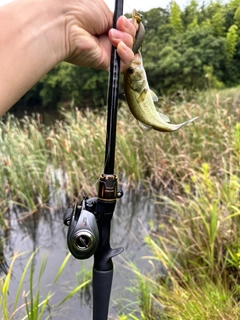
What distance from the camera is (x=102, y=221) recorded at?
1.09 meters

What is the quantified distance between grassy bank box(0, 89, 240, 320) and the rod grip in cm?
95

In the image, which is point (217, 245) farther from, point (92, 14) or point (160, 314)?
point (92, 14)

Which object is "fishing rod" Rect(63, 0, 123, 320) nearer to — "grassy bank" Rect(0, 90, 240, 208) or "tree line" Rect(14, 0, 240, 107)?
"tree line" Rect(14, 0, 240, 107)

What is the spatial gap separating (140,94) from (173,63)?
1961 centimetres

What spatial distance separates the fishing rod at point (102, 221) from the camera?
103 centimetres

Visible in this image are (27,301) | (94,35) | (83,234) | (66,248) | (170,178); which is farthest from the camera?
(170,178)

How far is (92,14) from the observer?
1.19m

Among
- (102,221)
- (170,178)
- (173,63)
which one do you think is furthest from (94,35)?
(173,63)

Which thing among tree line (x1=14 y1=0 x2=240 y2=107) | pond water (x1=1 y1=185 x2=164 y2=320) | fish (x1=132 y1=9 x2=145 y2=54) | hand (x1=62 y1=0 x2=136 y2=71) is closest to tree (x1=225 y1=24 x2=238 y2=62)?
tree line (x1=14 y1=0 x2=240 y2=107)

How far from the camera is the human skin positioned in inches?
38.7

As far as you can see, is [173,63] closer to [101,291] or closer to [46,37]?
[46,37]

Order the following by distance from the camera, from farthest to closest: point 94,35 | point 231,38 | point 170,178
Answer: point 231,38 → point 170,178 → point 94,35

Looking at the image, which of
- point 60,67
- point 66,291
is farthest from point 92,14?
point 60,67

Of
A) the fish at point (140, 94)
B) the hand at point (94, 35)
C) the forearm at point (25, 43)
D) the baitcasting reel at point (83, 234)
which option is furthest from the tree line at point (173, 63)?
the baitcasting reel at point (83, 234)
